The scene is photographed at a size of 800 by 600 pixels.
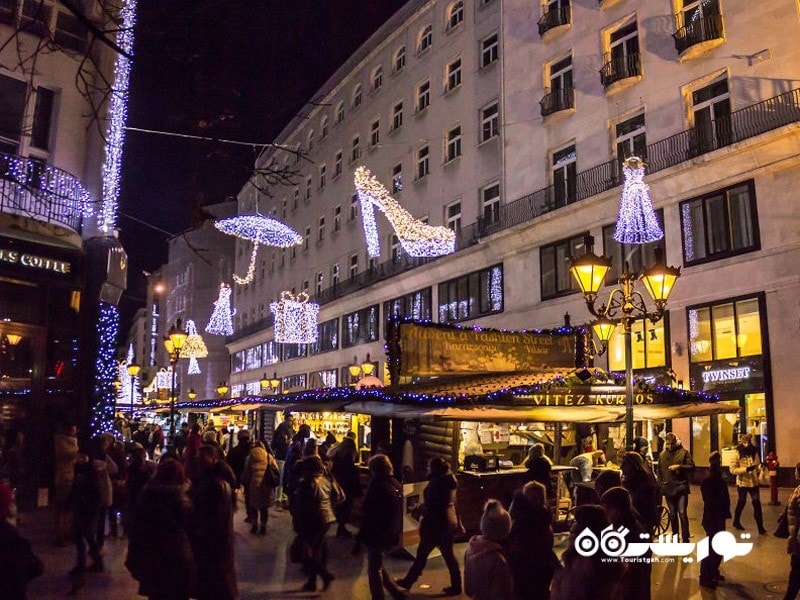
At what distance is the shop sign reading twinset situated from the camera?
14.1 metres

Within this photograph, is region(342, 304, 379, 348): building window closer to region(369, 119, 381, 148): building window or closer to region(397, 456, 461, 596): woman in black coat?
region(369, 119, 381, 148): building window

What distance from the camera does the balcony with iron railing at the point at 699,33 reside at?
22.2 meters

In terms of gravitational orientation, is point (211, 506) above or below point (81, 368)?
below

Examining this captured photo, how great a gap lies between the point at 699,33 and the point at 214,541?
22.1 metres

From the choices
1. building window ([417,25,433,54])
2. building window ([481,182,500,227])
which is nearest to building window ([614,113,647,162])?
building window ([481,182,500,227])

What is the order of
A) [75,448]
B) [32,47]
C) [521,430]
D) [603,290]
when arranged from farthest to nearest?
[603,290] < [521,430] < [32,47] < [75,448]

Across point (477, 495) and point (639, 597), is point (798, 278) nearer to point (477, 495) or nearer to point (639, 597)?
point (477, 495)

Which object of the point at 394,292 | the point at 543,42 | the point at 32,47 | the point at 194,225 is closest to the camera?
the point at 194,225

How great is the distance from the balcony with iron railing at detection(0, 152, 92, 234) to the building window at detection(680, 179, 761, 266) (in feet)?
56.8

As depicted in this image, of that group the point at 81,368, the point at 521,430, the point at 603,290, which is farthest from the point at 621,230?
the point at 81,368

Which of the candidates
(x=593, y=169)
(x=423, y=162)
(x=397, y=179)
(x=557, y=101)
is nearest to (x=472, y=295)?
(x=593, y=169)

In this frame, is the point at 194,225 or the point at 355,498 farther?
the point at 355,498

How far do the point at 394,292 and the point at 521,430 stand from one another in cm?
1802

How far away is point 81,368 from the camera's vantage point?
1586 cm
